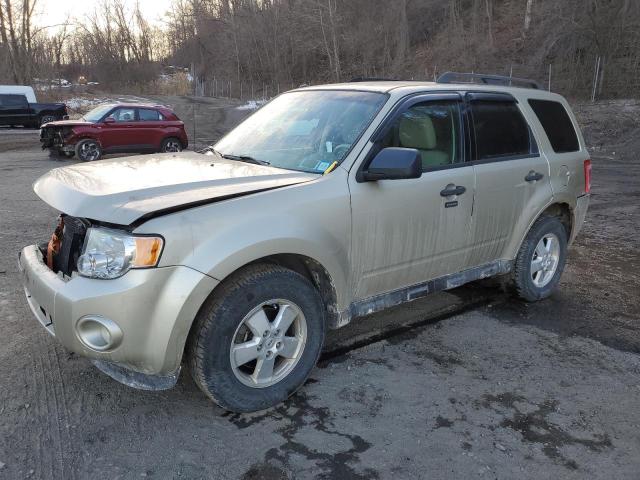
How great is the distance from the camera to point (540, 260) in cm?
502

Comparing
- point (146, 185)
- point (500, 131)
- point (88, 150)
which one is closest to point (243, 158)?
point (146, 185)

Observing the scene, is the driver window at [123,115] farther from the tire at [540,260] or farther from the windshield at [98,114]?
the tire at [540,260]

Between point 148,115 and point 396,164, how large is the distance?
14539 millimetres

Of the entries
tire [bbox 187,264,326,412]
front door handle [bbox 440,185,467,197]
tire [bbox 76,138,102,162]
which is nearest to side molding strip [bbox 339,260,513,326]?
tire [bbox 187,264,326,412]

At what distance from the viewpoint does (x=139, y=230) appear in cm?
272

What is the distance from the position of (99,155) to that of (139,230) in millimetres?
14157

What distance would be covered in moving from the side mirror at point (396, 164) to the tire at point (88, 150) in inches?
535

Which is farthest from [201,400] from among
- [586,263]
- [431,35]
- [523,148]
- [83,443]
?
[431,35]

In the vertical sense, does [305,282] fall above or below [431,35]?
below

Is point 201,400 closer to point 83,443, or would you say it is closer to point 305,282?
point 83,443

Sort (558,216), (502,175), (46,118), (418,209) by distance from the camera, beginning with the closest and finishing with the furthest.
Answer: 1. (418,209)
2. (502,175)
3. (558,216)
4. (46,118)

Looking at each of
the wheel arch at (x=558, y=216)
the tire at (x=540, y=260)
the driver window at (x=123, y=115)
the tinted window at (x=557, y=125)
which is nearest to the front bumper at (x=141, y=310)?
the wheel arch at (x=558, y=216)

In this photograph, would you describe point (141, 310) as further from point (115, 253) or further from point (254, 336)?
point (254, 336)

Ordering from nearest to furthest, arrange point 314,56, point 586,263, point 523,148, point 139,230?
1. point 139,230
2. point 523,148
3. point 586,263
4. point 314,56
